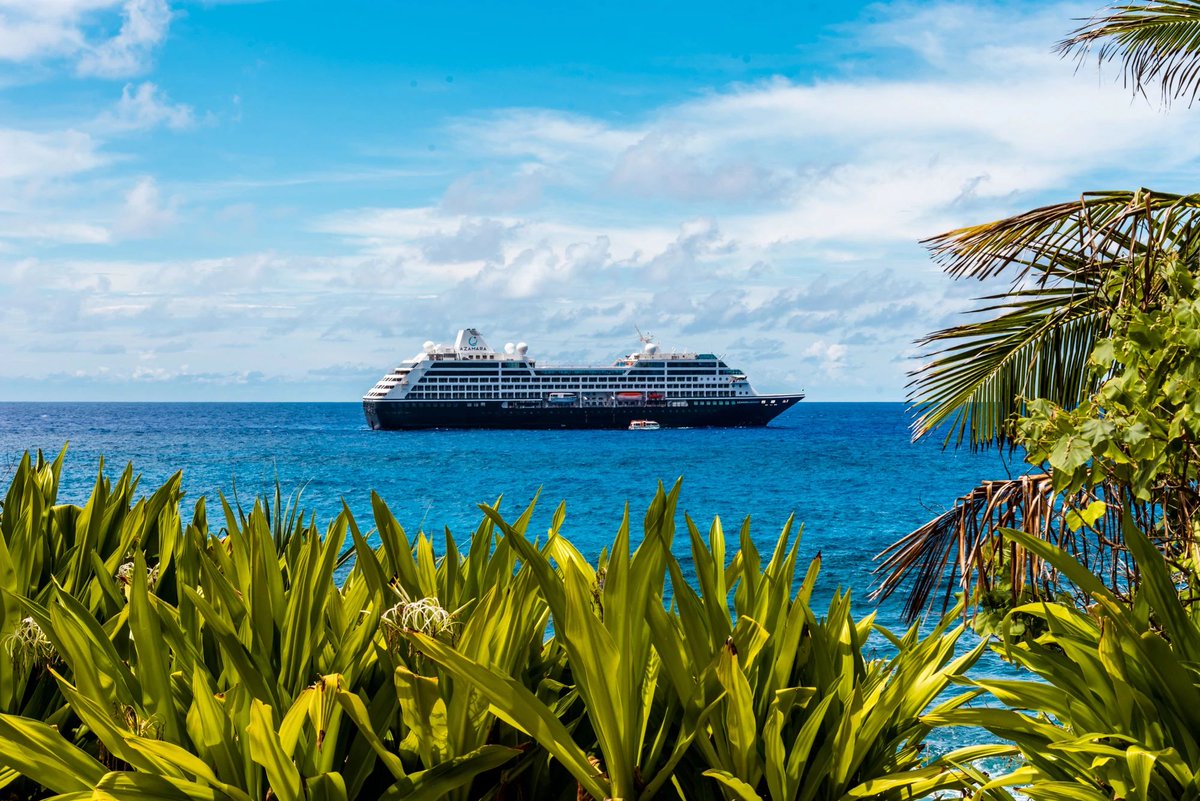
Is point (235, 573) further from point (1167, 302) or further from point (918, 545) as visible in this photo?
point (918, 545)

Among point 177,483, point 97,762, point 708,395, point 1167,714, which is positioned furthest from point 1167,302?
point 708,395

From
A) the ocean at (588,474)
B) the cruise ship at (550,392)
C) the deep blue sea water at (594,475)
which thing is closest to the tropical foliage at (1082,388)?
the deep blue sea water at (594,475)

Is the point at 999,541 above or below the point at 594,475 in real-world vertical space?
above

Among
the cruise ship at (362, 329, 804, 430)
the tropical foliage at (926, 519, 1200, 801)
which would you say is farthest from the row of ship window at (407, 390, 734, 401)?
the tropical foliage at (926, 519, 1200, 801)

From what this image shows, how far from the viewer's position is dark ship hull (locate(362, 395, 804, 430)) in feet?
213

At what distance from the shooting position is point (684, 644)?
152cm

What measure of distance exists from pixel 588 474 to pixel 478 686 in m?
42.2

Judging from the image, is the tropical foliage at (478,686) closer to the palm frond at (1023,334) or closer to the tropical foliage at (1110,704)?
the tropical foliage at (1110,704)

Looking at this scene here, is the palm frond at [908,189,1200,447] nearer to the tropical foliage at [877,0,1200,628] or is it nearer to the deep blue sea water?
the tropical foliage at [877,0,1200,628]

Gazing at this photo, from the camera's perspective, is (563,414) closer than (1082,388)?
No

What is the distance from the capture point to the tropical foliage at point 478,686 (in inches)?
53.7

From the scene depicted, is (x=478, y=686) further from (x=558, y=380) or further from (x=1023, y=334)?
(x=558, y=380)

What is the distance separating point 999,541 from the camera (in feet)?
10.8

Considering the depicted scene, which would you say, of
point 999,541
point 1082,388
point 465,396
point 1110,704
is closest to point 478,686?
point 1110,704
